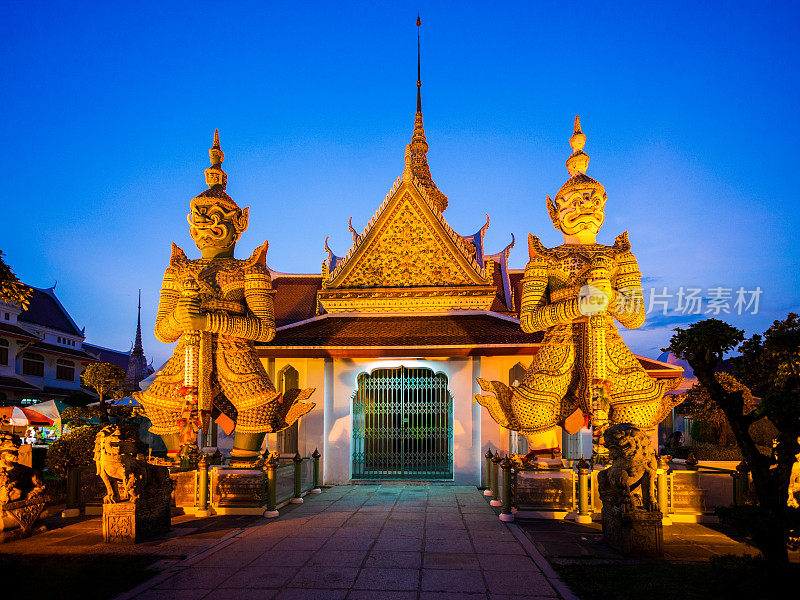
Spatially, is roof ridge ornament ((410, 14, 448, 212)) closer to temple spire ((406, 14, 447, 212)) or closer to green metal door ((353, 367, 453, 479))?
temple spire ((406, 14, 447, 212))

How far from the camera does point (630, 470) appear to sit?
21.9 ft

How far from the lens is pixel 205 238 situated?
10617 millimetres

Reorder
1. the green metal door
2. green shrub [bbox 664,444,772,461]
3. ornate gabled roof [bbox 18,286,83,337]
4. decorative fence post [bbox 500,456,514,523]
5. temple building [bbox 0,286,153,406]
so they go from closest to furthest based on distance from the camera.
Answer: decorative fence post [bbox 500,456,514,523] < green shrub [bbox 664,444,772,461] < the green metal door < temple building [bbox 0,286,153,406] < ornate gabled roof [bbox 18,286,83,337]

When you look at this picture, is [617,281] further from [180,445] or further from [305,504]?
[180,445]

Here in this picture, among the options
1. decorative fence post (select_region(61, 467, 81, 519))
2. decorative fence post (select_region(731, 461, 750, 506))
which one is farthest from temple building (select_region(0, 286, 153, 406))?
decorative fence post (select_region(731, 461, 750, 506))

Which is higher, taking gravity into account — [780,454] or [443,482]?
Answer: [780,454]

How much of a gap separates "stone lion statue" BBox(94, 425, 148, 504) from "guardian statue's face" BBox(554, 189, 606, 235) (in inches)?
312

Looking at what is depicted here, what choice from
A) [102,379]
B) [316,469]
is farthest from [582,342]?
[102,379]

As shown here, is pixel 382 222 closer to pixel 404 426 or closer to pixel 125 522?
pixel 404 426

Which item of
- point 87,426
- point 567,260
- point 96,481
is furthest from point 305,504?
point 567,260

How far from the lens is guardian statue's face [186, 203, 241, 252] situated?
1054cm

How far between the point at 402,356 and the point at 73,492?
666 cm

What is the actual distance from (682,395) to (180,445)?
857 centimetres

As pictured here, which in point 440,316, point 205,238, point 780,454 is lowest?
point 780,454
